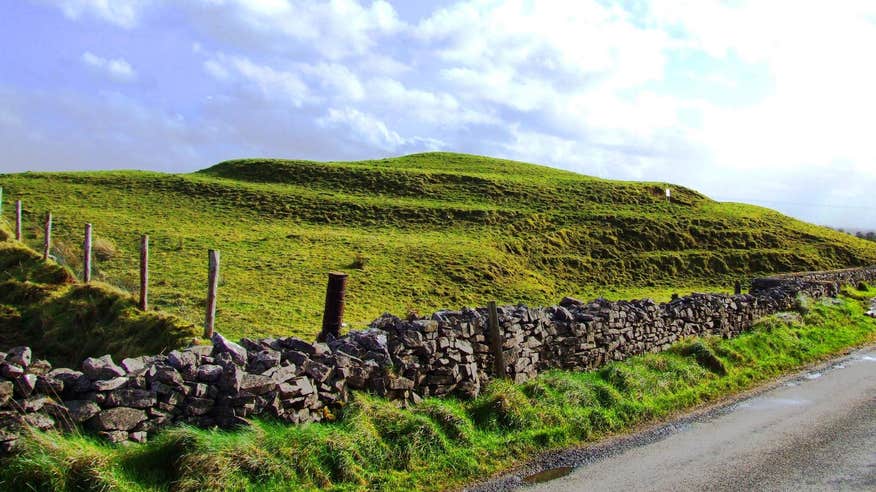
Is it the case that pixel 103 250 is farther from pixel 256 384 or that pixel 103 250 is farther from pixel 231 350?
pixel 256 384

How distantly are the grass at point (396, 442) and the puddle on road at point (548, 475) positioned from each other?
0.54 metres

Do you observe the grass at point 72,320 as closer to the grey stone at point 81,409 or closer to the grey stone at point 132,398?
the grey stone at point 132,398

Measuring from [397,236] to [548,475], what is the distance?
37449 millimetres

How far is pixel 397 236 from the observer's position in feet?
153

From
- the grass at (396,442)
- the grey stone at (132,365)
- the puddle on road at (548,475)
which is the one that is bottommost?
the puddle on road at (548,475)

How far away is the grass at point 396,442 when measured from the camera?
7.75 meters

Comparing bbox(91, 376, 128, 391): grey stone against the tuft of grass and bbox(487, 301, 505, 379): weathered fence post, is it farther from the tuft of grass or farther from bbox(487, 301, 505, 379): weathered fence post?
the tuft of grass

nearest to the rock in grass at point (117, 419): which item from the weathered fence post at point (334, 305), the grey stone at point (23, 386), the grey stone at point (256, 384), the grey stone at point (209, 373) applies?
the grey stone at point (23, 386)

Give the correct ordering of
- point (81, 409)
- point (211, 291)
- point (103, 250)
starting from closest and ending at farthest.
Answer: point (81, 409)
point (211, 291)
point (103, 250)

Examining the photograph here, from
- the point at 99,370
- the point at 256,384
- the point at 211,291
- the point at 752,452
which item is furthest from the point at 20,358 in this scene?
the point at 752,452

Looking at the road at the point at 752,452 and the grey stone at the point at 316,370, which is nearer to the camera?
the road at the point at 752,452

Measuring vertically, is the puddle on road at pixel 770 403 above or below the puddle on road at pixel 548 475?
above

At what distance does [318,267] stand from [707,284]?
29.2m

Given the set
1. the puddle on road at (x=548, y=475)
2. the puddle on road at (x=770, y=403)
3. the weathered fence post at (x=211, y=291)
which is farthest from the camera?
the weathered fence post at (x=211, y=291)
